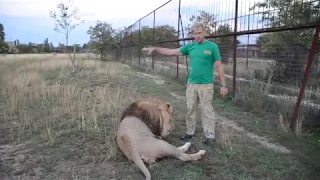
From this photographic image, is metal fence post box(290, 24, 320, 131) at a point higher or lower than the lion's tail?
higher

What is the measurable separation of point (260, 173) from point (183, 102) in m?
4.73

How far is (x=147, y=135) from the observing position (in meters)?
4.41

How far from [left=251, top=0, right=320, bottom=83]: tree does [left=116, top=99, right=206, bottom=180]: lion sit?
323cm

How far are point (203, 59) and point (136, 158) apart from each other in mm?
1800

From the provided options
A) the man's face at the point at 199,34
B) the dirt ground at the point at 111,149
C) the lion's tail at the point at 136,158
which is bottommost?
the dirt ground at the point at 111,149

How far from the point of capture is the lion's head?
15.8 ft

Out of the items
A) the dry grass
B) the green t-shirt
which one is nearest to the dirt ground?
the dry grass

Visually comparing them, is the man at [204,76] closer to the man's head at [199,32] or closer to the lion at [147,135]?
the man's head at [199,32]

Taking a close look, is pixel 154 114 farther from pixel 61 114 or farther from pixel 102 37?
pixel 102 37

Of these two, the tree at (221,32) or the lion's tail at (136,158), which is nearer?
the lion's tail at (136,158)

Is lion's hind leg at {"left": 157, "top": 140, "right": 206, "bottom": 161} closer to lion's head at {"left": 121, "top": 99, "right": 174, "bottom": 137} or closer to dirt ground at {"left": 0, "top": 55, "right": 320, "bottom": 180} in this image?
dirt ground at {"left": 0, "top": 55, "right": 320, "bottom": 180}

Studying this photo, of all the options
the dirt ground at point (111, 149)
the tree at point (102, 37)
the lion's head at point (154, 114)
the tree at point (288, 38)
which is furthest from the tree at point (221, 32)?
the tree at point (102, 37)

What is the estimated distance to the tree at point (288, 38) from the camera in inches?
252

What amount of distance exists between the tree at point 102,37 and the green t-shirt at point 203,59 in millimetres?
35654
